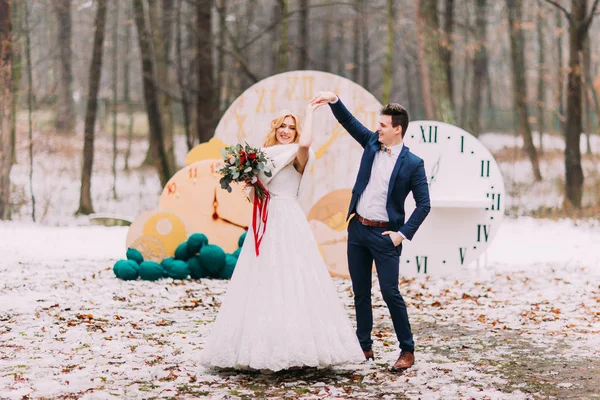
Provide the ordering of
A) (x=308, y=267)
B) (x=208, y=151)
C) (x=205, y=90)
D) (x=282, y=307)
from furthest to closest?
(x=205, y=90) → (x=208, y=151) → (x=308, y=267) → (x=282, y=307)

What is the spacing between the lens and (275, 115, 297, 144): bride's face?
568 cm

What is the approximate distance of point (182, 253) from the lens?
962cm

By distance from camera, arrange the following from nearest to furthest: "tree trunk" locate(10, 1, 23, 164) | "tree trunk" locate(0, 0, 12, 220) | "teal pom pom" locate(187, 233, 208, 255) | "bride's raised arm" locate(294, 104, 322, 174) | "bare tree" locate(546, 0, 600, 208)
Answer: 1. "bride's raised arm" locate(294, 104, 322, 174)
2. "teal pom pom" locate(187, 233, 208, 255)
3. "tree trunk" locate(0, 0, 12, 220)
4. "tree trunk" locate(10, 1, 23, 164)
5. "bare tree" locate(546, 0, 600, 208)

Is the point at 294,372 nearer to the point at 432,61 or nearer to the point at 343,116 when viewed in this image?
the point at 343,116

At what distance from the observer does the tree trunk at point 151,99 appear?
18078 mm

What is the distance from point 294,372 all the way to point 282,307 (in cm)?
51

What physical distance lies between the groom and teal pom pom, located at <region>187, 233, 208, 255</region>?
13.1ft

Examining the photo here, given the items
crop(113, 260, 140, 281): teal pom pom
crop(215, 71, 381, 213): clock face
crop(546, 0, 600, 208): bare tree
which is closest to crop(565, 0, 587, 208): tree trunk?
crop(546, 0, 600, 208): bare tree

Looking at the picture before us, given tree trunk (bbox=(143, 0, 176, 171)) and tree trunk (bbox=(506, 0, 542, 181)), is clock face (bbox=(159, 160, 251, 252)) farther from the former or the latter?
tree trunk (bbox=(506, 0, 542, 181))

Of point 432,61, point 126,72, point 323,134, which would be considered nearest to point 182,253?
point 323,134

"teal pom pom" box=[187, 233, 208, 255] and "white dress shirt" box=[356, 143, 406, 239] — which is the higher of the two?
"white dress shirt" box=[356, 143, 406, 239]

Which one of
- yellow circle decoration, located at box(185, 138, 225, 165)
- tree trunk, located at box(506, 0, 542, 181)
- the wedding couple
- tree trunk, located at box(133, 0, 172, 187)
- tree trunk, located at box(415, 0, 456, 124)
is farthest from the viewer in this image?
tree trunk, located at box(506, 0, 542, 181)

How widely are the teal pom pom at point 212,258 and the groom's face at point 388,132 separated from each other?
413cm

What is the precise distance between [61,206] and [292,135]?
48.3 ft
